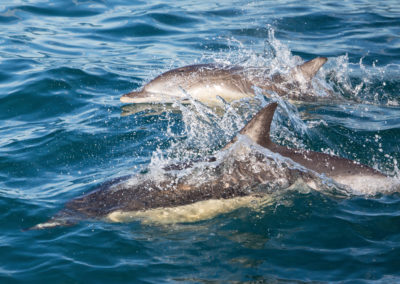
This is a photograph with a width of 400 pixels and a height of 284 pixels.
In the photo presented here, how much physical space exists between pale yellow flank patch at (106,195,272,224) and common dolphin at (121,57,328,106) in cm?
438

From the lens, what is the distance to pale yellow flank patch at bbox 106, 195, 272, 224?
19.4 ft

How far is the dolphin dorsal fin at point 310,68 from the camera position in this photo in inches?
385

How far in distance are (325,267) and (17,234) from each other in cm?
327

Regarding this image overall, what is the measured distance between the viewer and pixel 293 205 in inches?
240

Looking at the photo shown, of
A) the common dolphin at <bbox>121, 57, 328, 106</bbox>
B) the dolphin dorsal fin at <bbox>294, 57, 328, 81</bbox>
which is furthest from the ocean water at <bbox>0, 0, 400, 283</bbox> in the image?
the dolphin dorsal fin at <bbox>294, 57, 328, 81</bbox>

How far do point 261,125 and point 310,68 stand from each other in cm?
442

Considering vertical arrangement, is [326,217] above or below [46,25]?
below

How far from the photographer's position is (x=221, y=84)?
35.1 ft

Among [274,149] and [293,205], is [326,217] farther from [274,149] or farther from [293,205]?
Answer: [274,149]

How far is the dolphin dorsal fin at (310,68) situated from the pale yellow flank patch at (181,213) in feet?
15.2

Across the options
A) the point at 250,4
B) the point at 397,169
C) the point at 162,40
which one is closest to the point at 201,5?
the point at 250,4

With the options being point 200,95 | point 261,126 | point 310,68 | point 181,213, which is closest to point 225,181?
point 181,213

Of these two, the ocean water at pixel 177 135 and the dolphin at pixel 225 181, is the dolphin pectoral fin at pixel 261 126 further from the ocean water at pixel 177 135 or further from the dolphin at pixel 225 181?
the ocean water at pixel 177 135

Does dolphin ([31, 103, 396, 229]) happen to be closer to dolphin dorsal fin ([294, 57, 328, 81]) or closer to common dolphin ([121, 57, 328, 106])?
dolphin dorsal fin ([294, 57, 328, 81])
